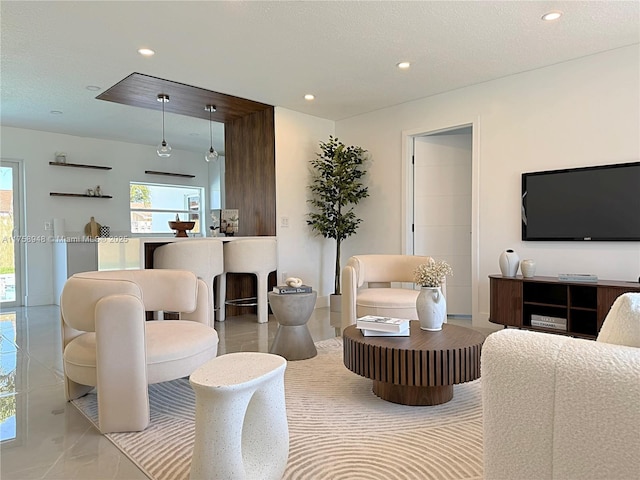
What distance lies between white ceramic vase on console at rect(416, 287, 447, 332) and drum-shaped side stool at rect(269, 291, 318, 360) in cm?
101

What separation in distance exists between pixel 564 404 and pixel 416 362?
1.25 meters

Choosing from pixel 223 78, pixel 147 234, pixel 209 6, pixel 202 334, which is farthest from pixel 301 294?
pixel 147 234

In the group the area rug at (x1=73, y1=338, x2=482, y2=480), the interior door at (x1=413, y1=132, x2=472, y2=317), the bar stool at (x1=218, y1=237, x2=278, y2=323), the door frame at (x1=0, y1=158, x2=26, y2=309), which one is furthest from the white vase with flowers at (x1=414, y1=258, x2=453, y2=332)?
the door frame at (x1=0, y1=158, x2=26, y2=309)

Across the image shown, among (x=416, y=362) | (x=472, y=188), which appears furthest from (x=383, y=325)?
(x=472, y=188)

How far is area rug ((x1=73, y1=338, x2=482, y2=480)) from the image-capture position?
175 centimetres

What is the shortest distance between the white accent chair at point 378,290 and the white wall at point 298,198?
162cm

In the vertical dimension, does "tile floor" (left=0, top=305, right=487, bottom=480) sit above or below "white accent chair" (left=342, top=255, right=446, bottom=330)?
below

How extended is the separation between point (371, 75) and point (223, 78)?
1489mm

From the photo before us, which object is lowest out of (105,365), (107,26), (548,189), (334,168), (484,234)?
(105,365)

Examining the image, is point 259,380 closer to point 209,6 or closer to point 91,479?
point 91,479

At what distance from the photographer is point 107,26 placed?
320 cm

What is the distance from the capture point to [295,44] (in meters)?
3.55

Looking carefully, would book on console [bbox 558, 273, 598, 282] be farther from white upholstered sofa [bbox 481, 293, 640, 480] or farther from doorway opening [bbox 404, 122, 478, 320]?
white upholstered sofa [bbox 481, 293, 640, 480]

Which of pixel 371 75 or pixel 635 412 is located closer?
pixel 635 412
